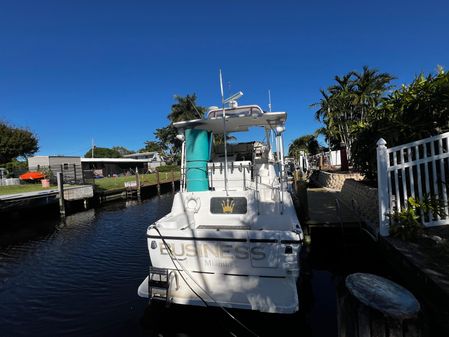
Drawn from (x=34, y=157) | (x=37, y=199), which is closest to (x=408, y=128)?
(x=37, y=199)

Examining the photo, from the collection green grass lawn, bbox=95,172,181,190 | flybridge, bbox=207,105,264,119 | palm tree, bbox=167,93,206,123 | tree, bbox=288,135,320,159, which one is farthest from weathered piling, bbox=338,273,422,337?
tree, bbox=288,135,320,159

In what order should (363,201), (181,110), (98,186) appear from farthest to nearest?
(181,110) < (98,186) < (363,201)

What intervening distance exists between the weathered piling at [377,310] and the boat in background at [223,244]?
233cm

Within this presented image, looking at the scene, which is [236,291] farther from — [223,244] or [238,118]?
[238,118]

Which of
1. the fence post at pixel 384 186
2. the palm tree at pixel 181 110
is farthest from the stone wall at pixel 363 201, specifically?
the palm tree at pixel 181 110

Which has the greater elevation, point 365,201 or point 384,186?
point 384,186

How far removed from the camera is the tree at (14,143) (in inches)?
1300

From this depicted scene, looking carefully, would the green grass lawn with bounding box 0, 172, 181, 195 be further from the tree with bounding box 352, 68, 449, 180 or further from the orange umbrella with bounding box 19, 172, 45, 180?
the tree with bounding box 352, 68, 449, 180

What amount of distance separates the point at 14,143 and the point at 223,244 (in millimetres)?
38723

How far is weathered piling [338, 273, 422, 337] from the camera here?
1826 millimetres

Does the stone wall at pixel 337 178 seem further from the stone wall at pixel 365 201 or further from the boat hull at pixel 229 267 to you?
the boat hull at pixel 229 267

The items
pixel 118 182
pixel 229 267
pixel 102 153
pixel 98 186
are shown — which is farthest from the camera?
pixel 102 153

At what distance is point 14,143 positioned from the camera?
111 feet

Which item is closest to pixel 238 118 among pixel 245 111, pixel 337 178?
pixel 245 111
